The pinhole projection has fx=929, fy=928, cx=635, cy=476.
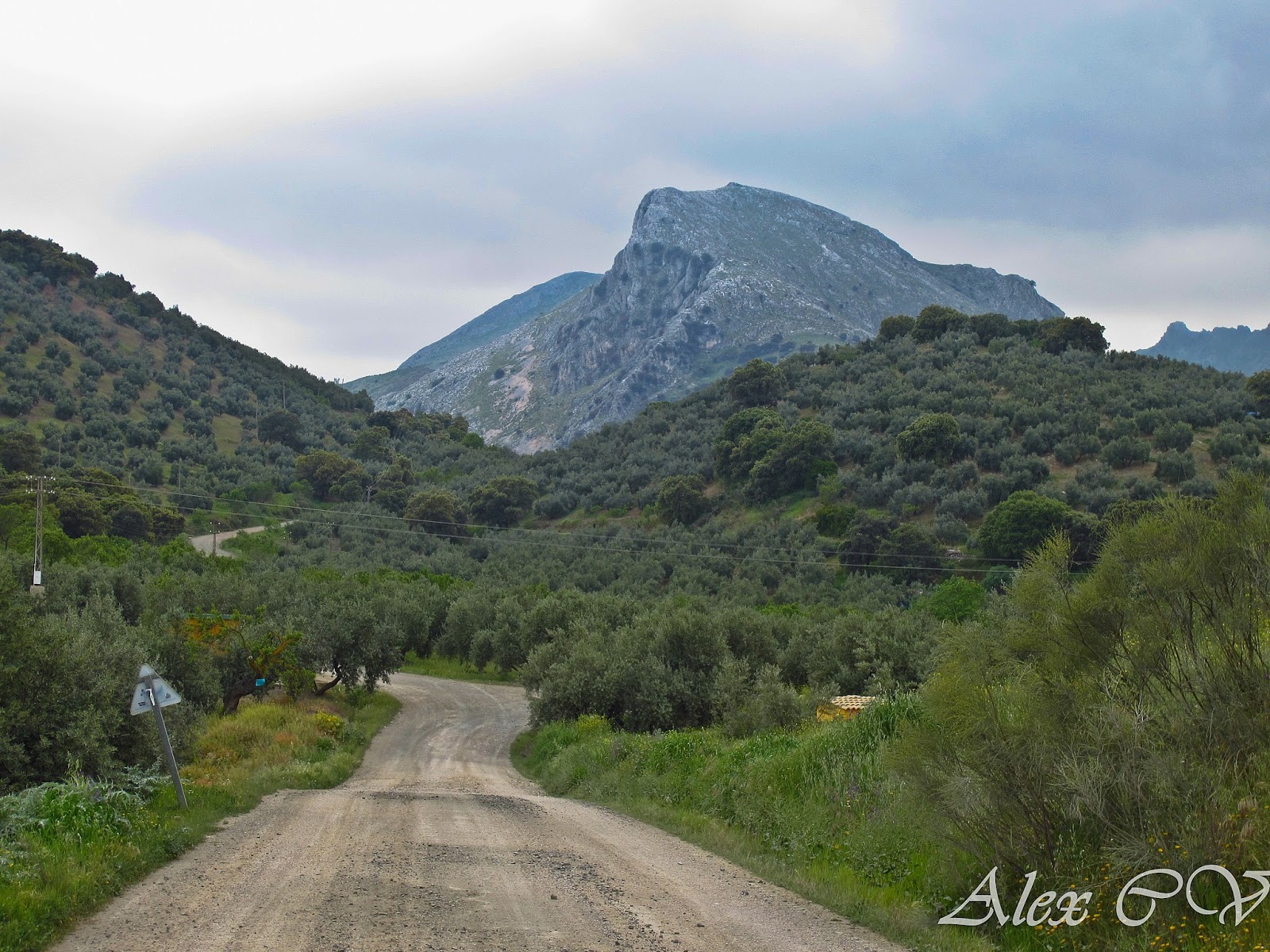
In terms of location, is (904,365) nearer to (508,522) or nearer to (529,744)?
(508,522)

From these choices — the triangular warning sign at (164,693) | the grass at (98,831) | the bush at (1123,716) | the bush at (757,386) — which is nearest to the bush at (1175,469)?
the bush at (757,386)

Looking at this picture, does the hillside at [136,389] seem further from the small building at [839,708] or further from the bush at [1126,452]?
the bush at [1126,452]

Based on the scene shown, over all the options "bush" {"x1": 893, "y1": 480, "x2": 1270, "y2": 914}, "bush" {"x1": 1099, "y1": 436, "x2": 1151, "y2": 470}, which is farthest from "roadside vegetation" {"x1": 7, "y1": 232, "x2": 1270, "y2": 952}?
"bush" {"x1": 1099, "y1": 436, "x2": 1151, "y2": 470}

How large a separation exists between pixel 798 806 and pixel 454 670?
4139 centimetres

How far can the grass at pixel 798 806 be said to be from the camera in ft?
31.7

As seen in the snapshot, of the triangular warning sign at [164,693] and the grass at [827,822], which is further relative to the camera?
the triangular warning sign at [164,693]

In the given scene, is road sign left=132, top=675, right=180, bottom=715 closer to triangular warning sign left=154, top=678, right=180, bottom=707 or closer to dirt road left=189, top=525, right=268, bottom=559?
triangular warning sign left=154, top=678, right=180, bottom=707

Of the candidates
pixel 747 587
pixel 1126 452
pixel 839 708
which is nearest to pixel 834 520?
pixel 747 587

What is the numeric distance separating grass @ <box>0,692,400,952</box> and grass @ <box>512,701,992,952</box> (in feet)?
22.1

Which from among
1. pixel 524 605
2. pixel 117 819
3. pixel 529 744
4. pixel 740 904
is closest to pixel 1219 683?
pixel 740 904

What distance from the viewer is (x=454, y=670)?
52.3 meters

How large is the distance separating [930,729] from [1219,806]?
2.75 m

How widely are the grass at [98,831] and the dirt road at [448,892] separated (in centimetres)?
27

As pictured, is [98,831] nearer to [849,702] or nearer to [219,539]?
[849,702]
